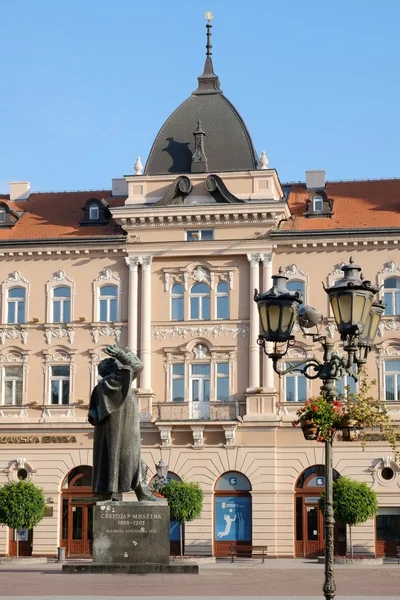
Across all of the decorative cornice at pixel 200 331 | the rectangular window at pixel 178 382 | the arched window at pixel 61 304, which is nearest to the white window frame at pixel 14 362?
the arched window at pixel 61 304

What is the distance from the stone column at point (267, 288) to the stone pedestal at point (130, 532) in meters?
26.7

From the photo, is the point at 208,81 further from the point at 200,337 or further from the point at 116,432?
the point at 116,432

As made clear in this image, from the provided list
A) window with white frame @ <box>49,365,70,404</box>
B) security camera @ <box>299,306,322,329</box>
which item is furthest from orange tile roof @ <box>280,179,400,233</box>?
security camera @ <box>299,306,322,329</box>

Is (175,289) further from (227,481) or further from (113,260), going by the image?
(227,481)

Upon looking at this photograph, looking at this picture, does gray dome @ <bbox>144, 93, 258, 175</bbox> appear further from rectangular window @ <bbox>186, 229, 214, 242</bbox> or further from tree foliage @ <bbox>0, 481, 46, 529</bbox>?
tree foliage @ <bbox>0, 481, 46, 529</bbox>

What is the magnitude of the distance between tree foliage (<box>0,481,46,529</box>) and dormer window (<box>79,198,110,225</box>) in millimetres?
12224

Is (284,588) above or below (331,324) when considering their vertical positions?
below

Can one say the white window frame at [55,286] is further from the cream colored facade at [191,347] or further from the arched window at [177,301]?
the arched window at [177,301]

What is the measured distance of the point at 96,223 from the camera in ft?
178

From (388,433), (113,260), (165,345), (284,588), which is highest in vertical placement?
(113,260)

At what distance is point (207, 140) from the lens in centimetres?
5400

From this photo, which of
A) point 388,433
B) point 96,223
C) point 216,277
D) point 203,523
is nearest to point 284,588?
point 388,433

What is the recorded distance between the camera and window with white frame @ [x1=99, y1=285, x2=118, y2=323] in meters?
52.8

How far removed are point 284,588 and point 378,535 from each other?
23.8m
